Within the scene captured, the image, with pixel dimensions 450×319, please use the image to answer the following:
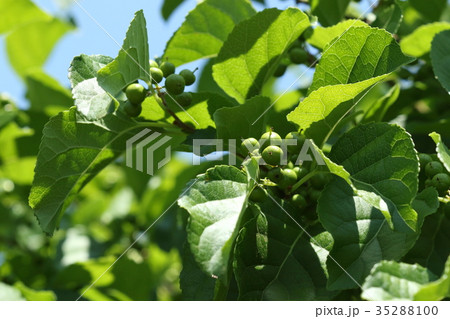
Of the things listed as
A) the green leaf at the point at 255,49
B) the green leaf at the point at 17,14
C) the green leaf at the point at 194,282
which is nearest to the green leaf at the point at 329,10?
the green leaf at the point at 255,49

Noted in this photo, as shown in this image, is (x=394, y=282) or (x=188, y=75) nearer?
(x=394, y=282)

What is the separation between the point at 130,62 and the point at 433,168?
0.99 metres

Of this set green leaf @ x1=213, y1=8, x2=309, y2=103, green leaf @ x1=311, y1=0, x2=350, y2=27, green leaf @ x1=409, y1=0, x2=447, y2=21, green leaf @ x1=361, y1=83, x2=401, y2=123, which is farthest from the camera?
green leaf @ x1=409, y1=0, x2=447, y2=21

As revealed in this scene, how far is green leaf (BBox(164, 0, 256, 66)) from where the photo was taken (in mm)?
2438

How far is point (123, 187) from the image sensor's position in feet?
15.1

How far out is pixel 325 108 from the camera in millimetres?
1822

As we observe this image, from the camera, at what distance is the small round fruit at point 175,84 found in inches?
79.8

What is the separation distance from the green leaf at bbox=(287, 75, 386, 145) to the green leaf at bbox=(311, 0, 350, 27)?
959mm

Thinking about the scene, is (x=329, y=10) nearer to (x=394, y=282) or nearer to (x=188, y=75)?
(x=188, y=75)

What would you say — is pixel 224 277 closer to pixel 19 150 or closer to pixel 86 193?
pixel 19 150

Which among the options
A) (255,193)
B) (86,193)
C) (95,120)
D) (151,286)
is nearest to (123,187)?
(86,193)

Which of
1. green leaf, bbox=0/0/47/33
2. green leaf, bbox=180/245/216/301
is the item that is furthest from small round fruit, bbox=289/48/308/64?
green leaf, bbox=0/0/47/33

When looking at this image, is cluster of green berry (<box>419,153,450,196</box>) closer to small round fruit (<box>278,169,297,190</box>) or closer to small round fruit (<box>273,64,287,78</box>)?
small round fruit (<box>278,169,297,190</box>)
